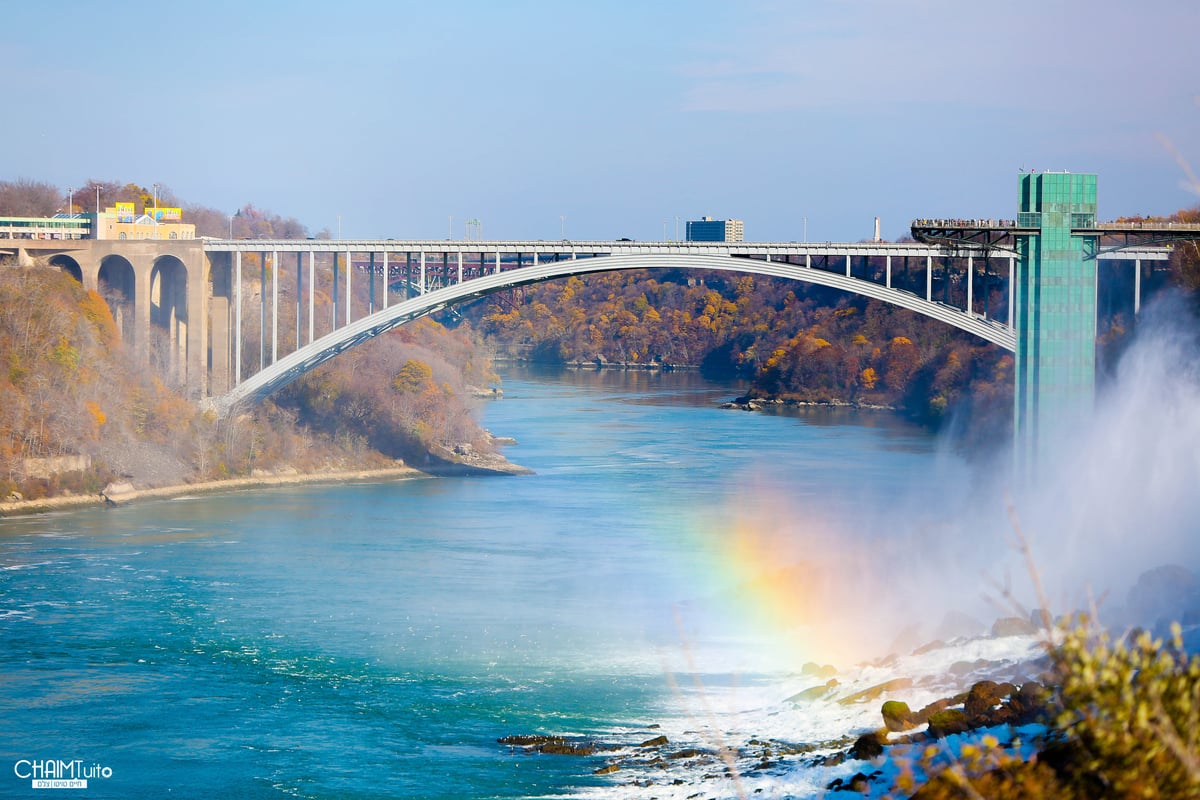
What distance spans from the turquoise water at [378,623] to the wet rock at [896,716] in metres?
2.25

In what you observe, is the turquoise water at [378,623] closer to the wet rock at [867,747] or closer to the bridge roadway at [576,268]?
the wet rock at [867,747]

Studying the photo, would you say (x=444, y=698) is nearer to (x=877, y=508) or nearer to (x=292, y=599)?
(x=292, y=599)

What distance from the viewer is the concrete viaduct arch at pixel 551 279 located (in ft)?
84.4

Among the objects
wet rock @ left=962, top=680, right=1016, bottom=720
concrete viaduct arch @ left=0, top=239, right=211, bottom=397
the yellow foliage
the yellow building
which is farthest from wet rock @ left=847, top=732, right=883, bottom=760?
the yellow building

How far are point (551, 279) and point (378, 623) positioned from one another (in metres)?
11.2

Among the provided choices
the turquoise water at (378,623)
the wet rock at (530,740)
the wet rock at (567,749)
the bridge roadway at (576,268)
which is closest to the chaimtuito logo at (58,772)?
the turquoise water at (378,623)

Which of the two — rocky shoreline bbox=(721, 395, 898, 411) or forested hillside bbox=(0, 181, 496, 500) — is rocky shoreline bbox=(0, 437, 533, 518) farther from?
rocky shoreline bbox=(721, 395, 898, 411)

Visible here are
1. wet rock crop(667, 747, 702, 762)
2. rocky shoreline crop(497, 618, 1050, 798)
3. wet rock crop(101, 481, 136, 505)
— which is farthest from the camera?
wet rock crop(101, 481, 136, 505)

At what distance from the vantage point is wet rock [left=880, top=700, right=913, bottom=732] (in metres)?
12.1

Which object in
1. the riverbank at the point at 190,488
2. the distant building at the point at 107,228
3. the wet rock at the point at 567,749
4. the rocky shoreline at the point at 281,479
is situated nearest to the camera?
the wet rock at the point at 567,749

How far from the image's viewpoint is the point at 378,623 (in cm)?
1811

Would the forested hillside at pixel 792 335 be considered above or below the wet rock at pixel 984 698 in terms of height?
above

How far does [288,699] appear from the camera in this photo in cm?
1506

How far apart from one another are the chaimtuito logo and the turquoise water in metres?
0.08
